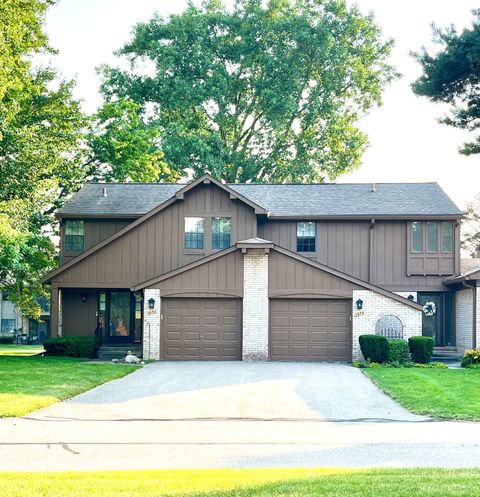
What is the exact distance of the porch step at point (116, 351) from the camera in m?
28.8

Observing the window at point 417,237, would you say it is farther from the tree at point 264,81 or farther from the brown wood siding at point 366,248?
the tree at point 264,81

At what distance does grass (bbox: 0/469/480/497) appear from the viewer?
25.3ft

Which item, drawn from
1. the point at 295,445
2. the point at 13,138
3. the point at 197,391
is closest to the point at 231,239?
the point at 13,138

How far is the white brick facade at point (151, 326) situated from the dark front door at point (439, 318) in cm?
1069

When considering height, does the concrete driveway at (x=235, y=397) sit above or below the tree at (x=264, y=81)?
below

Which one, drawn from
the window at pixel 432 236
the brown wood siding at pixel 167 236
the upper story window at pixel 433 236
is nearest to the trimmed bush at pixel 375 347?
the upper story window at pixel 433 236

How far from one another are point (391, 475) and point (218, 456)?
2731 mm

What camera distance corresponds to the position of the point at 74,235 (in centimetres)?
3231

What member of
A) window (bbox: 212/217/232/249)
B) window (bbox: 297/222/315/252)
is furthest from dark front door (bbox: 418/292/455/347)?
window (bbox: 212/217/232/249)

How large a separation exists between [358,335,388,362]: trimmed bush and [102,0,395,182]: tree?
73.6 ft

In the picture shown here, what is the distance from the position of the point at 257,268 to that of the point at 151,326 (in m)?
4.29

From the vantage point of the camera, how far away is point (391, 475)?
888 centimetres

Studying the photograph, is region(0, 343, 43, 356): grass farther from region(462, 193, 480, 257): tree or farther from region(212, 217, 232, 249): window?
region(462, 193, 480, 257): tree

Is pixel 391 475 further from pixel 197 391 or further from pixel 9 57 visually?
pixel 9 57
